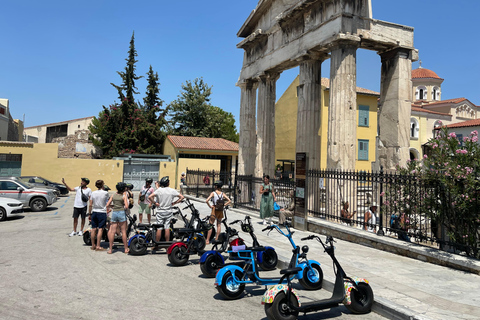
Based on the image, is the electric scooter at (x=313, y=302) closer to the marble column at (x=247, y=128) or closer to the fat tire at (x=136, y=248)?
the fat tire at (x=136, y=248)

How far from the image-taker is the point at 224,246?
6.66 m

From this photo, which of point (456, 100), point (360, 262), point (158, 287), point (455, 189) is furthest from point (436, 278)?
point (456, 100)

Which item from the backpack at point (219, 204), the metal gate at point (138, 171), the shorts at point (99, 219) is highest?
the metal gate at point (138, 171)

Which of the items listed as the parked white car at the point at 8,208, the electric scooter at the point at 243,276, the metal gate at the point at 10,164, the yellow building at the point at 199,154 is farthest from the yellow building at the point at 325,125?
the electric scooter at the point at 243,276

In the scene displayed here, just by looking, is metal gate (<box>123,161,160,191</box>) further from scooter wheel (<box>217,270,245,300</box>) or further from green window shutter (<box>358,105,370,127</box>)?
scooter wheel (<box>217,270,245,300</box>)

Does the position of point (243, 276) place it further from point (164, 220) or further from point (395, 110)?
point (395, 110)

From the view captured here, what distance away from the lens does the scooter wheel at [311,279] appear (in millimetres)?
5660

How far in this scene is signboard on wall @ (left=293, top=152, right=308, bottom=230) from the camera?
11047mm

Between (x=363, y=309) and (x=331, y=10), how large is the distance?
1181cm

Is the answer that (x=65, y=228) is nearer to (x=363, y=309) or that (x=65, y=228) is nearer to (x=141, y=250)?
(x=141, y=250)

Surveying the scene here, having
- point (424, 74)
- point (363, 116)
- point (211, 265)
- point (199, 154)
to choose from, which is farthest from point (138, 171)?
point (424, 74)

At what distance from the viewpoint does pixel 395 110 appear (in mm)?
13742

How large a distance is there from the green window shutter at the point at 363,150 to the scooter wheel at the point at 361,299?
28253 mm

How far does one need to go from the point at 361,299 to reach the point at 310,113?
10.9 meters
